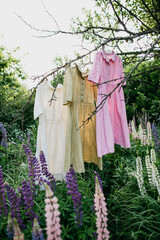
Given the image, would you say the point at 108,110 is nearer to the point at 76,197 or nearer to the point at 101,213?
the point at 76,197

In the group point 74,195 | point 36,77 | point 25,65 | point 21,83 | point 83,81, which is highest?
point 25,65

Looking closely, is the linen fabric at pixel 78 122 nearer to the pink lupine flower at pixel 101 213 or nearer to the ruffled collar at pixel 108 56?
the ruffled collar at pixel 108 56

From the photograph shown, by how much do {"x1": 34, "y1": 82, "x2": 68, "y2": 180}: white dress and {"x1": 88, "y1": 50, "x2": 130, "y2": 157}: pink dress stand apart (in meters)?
0.55

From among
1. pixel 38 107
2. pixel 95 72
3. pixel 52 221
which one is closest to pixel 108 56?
pixel 95 72

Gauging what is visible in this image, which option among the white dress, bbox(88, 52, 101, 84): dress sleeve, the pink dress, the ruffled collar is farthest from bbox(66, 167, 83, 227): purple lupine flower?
the ruffled collar

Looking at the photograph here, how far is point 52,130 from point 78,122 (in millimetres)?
442

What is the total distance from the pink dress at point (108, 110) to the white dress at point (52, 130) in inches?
21.7

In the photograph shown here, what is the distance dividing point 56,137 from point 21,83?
13.3 metres

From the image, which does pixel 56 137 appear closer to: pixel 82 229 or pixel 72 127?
pixel 72 127

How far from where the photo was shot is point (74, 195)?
53.4 inches

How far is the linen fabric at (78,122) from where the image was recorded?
8.15 ft

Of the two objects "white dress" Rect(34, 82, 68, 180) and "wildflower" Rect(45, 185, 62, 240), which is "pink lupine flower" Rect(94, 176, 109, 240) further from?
"white dress" Rect(34, 82, 68, 180)

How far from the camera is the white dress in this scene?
268 cm

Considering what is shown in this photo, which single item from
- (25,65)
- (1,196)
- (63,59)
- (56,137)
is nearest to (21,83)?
(25,65)
